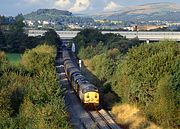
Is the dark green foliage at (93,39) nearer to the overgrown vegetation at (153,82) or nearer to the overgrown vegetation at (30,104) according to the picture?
the overgrown vegetation at (153,82)

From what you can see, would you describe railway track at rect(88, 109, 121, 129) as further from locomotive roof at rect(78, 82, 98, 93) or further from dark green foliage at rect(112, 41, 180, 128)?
dark green foliage at rect(112, 41, 180, 128)

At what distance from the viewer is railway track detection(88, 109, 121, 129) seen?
3673 centimetres

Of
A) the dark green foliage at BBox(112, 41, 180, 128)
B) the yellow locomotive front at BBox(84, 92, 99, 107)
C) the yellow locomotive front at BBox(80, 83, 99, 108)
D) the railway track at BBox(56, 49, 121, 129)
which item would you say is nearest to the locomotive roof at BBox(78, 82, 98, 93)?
the yellow locomotive front at BBox(80, 83, 99, 108)

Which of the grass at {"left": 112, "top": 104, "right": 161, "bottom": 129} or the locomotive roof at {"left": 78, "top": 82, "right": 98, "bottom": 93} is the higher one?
the locomotive roof at {"left": 78, "top": 82, "right": 98, "bottom": 93}

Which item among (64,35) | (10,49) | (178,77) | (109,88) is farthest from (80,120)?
(64,35)

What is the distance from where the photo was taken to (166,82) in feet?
120

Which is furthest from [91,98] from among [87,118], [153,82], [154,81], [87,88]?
[154,81]

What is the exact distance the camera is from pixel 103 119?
39.3 metres

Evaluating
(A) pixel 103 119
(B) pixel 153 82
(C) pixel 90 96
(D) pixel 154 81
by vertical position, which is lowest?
(A) pixel 103 119

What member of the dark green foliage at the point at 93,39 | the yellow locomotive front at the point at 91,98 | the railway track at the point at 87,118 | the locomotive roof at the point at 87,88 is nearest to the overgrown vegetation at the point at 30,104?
the railway track at the point at 87,118

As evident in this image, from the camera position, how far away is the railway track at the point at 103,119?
36728 mm

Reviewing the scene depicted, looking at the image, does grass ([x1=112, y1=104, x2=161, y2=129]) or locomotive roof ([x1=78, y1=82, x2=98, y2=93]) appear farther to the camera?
locomotive roof ([x1=78, y1=82, x2=98, y2=93])

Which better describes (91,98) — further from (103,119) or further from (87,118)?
(103,119)

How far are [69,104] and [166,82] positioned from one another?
1346 cm
